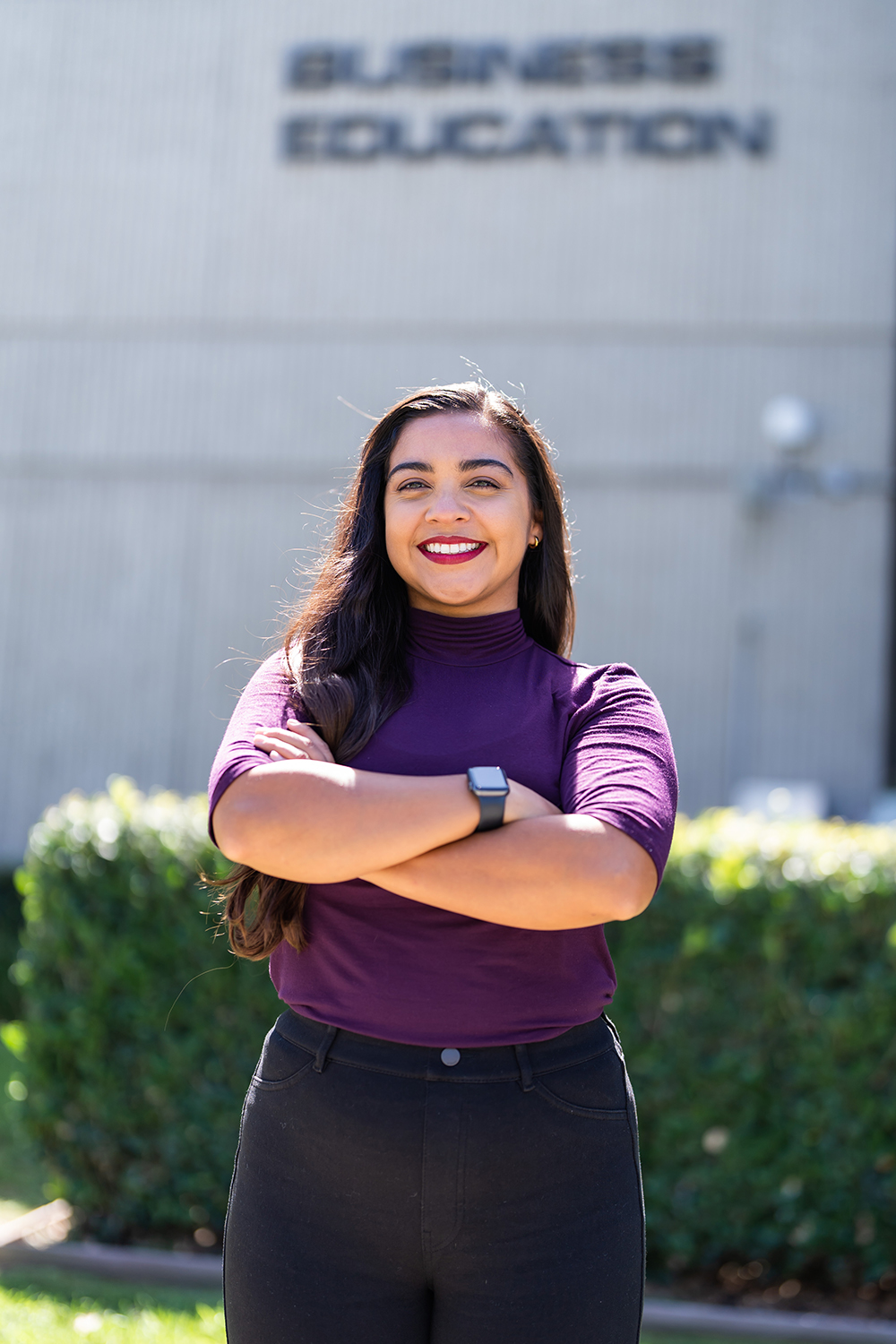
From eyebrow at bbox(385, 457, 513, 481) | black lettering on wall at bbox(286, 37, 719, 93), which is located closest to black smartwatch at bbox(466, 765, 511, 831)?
eyebrow at bbox(385, 457, 513, 481)

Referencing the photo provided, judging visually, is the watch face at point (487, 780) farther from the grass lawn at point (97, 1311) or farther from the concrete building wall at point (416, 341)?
the concrete building wall at point (416, 341)

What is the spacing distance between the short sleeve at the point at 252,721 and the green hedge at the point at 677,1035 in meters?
2.01

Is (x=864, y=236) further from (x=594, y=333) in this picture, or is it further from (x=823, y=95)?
(x=594, y=333)

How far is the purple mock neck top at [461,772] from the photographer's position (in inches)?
68.1

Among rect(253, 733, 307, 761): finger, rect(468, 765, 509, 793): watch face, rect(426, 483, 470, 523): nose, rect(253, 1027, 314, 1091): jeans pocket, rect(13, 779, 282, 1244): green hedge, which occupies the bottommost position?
rect(13, 779, 282, 1244): green hedge

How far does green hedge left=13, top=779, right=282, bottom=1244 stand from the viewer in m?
4.44

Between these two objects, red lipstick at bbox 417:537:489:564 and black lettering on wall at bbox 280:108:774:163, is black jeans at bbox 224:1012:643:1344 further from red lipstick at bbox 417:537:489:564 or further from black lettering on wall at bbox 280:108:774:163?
black lettering on wall at bbox 280:108:774:163

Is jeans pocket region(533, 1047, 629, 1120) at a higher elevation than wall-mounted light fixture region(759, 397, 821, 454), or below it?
below

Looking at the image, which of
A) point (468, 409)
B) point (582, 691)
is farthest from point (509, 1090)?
point (468, 409)

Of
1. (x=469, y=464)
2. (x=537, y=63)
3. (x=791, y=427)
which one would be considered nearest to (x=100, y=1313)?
(x=469, y=464)

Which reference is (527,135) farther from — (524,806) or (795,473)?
(524,806)

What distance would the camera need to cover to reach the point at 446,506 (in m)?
1.96

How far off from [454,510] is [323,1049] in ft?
2.68

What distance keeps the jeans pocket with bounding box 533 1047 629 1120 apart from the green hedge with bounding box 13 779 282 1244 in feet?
9.04
